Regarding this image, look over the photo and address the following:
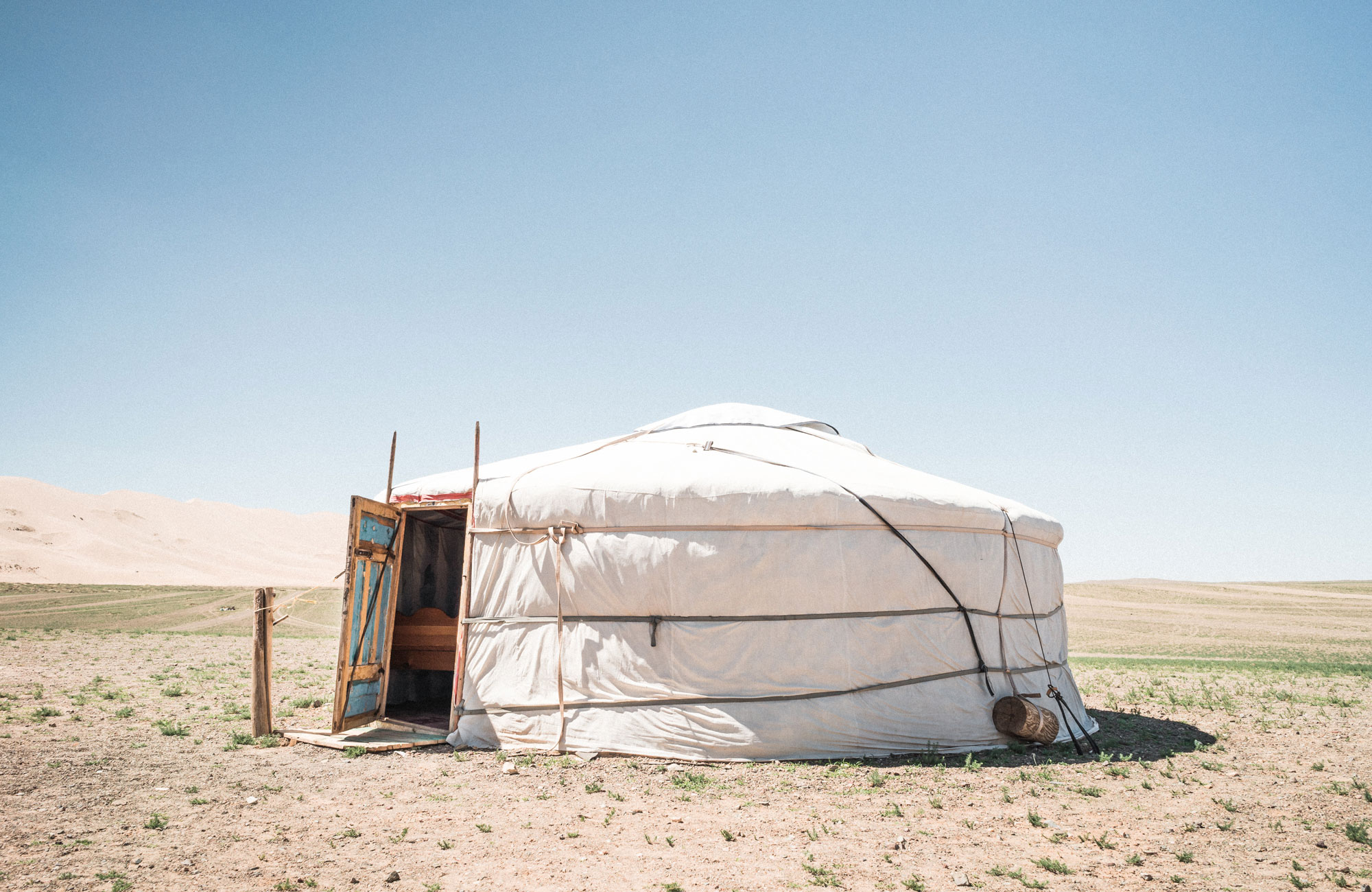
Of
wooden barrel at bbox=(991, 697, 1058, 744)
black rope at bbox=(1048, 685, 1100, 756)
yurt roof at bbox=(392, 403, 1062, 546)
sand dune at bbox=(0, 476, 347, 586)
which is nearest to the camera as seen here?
yurt roof at bbox=(392, 403, 1062, 546)

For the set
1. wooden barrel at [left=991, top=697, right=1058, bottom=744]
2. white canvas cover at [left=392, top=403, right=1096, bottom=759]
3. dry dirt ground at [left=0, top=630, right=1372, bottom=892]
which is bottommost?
dry dirt ground at [left=0, top=630, right=1372, bottom=892]

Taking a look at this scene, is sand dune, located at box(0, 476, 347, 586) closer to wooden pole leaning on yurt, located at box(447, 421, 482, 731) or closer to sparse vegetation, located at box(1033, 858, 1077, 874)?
wooden pole leaning on yurt, located at box(447, 421, 482, 731)

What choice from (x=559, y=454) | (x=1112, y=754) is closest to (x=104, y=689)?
(x=559, y=454)

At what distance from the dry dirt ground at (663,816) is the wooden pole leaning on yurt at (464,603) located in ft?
1.26


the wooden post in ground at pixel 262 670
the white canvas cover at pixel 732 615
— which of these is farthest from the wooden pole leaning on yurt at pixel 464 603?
the wooden post in ground at pixel 262 670

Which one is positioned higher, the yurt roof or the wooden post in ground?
the yurt roof

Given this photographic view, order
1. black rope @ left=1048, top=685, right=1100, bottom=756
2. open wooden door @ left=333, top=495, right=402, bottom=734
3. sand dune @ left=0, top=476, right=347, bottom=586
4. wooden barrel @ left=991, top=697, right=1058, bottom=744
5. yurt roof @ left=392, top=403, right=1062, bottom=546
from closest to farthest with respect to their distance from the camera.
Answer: yurt roof @ left=392, top=403, right=1062, bottom=546 → wooden barrel @ left=991, top=697, right=1058, bottom=744 → black rope @ left=1048, top=685, right=1100, bottom=756 → open wooden door @ left=333, top=495, right=402, bottom=734 → sand dune @ left=0, top=476, right=347, bottom=586

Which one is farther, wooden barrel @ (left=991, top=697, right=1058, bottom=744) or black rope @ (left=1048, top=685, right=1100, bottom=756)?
black rope @ (left=1048, top=685, right=1100, bottom=756)

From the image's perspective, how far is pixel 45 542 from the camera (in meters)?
39.5

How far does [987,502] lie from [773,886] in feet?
13.3

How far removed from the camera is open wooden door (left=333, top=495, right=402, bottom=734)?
649cm

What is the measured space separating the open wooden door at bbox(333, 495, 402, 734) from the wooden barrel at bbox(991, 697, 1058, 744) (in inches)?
202

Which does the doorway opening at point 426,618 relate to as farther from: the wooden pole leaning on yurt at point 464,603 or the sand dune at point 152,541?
the sand dune at point 152,541

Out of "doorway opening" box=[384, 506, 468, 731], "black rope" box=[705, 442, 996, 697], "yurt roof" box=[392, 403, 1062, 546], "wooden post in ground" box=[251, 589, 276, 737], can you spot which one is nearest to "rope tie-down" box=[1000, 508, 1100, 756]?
"yurt roof" box=[392, 403, 1062, 546]
